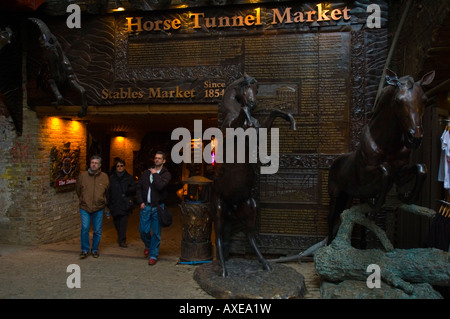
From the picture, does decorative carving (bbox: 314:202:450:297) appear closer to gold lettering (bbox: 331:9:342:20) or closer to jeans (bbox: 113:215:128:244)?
gold lettering (bbox: 331:9:342:20)

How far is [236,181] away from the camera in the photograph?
500 cm

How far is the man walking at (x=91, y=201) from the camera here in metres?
6.18

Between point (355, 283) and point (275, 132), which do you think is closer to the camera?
point (355, 283)

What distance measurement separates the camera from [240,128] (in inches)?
183

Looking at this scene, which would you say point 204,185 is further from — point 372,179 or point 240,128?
point 372,179

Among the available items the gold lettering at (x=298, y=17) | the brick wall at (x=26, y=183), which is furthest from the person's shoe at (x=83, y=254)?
the gold lettering at (x=298, y=17)

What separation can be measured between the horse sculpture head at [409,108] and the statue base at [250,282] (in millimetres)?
2308

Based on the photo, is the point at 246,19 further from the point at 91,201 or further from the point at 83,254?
the point at 83,254

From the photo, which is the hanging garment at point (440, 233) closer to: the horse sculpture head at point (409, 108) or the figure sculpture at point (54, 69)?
the horse sculpture head at point (409, 108)

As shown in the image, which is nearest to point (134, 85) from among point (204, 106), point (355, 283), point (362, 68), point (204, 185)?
point (204, 106)

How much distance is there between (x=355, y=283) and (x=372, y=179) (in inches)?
51.6

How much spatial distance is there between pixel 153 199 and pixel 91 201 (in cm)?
121

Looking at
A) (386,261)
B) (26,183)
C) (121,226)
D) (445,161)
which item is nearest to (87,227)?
(121,226)

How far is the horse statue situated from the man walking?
2326 mm
